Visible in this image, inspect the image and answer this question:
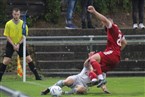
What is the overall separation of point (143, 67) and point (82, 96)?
7.00m

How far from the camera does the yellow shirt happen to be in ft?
44.9

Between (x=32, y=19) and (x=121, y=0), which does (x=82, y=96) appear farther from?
(x=121, y=0)

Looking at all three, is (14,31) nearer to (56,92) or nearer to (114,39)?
(114,39)

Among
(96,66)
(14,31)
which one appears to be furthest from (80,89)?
(14,31)

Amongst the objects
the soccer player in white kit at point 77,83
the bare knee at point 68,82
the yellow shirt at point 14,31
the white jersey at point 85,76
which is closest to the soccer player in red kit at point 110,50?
the white jersey at point 85,76

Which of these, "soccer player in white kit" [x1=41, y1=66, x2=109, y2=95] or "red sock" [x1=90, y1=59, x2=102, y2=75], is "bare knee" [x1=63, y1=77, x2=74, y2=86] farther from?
"red sock" [x1=90, y1=59, x2=102, y2=75]

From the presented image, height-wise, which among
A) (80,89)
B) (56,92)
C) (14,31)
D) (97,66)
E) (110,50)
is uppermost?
(14,31)

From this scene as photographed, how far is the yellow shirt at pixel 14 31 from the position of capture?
13.7 meters

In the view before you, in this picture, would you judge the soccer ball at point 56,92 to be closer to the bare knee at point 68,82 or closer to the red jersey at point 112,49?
the bare knee at point 68,82

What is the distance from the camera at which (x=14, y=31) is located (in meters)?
13.7

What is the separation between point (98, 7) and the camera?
21344 mm

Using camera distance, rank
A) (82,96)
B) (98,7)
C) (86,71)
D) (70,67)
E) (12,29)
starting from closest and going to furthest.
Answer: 1. (82,96)
2. (86,71)
3. (12,29)
4. (70,67)
5. (98,7)

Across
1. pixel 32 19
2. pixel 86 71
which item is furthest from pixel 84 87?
pixel 32 19

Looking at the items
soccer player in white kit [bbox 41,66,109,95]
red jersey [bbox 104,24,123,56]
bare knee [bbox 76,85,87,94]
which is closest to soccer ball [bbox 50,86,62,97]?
soccer player in white kit [bbox 41,66,109,95]
